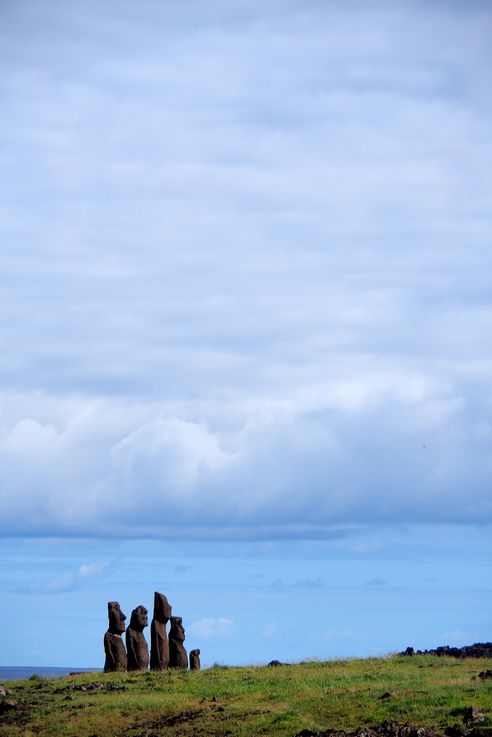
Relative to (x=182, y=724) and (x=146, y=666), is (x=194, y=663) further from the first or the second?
(x=182, y=724)

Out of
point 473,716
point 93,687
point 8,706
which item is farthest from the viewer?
point 93,687

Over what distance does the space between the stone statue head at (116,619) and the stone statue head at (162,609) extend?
213 cm

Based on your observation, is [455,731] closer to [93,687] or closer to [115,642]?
Answer: [93,687]

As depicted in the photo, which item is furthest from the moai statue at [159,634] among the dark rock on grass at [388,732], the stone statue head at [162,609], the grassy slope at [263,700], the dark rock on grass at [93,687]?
the dark rock on grass at [388,732]

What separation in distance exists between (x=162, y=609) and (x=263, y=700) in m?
19.0

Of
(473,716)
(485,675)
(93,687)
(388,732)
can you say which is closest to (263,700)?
(485,675)

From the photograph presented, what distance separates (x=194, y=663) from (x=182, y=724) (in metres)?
17.9

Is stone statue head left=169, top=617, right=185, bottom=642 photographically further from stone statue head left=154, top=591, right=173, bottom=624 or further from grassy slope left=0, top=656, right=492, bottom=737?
grassy slope left=0, top=656, right=492, bottom=737

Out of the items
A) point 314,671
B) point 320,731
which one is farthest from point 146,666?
point 320,731

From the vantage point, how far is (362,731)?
1332 inches

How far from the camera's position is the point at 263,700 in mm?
43125

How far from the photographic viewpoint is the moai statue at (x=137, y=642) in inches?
2375

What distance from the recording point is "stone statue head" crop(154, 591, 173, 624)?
61.1 metres

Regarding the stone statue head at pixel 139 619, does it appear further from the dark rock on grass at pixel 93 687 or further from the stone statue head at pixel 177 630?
the dark rock on grass at pixel 93 687
